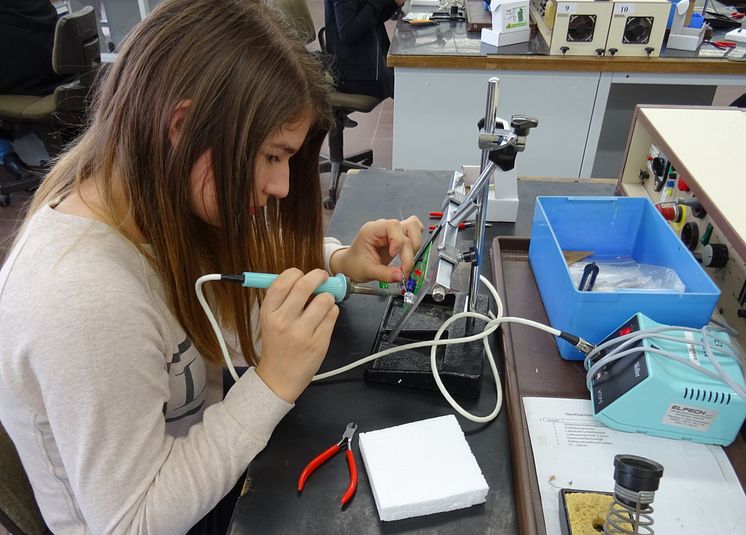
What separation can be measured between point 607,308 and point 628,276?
214 mm

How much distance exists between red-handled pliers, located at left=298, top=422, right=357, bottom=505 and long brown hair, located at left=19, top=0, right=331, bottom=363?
0.78 ft

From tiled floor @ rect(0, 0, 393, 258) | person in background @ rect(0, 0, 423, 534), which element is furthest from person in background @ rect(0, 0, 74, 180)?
person in background @ rect(0, 0, 423, 534)

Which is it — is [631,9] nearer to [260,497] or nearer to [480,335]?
[480,335]

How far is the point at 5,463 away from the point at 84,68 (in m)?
2.18

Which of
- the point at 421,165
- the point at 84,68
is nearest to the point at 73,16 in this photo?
the point at 84,68

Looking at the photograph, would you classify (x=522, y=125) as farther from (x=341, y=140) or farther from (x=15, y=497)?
(x=341, y=140)

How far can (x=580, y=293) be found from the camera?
0.79 m

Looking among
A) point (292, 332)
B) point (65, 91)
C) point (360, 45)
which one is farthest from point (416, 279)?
point (65, 91)

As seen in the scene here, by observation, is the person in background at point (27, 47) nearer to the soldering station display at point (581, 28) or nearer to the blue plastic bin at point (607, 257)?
the soldering station display at point (581, 28)

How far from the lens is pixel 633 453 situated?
73 centimetres

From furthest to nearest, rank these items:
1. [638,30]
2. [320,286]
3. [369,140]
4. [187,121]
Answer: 1. [369,140]
2. [638,30]
3. [320,286]
4. [187,121]

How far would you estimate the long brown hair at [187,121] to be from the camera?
2.14 ft

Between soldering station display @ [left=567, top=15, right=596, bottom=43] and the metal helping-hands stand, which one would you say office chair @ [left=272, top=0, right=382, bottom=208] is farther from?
the metal helping-hands stand

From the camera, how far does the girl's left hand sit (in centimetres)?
97
